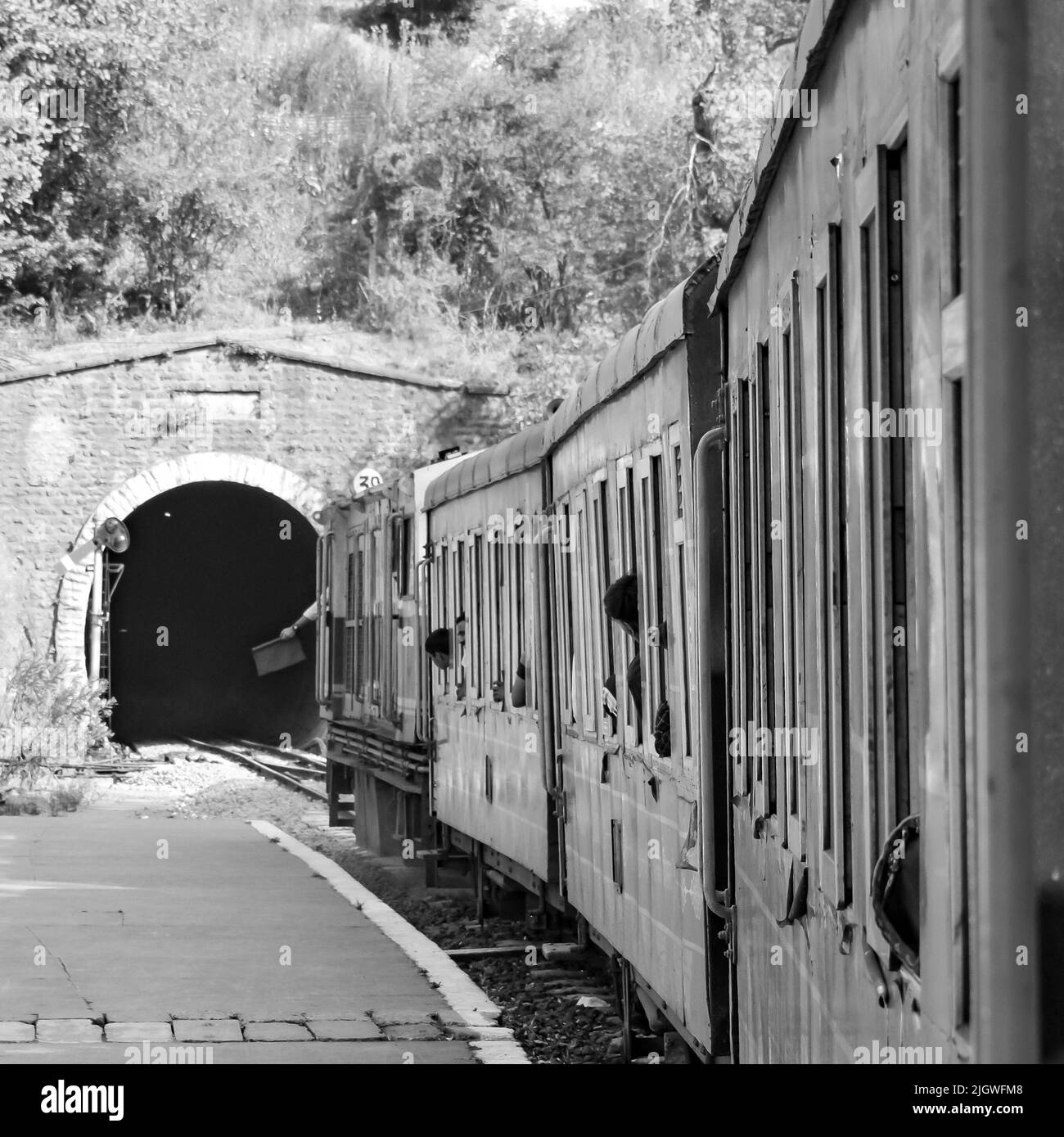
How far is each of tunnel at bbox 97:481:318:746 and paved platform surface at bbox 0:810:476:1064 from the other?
772 inches

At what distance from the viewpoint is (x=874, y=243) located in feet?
9.55

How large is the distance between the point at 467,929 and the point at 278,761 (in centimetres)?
1704

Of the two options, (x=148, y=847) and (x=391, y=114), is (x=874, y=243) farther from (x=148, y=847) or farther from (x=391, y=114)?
(x=391, y=114)

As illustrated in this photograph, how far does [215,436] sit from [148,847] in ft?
49.2

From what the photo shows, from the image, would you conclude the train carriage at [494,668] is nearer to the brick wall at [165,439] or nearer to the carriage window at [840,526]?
the carriage window at [840,526]

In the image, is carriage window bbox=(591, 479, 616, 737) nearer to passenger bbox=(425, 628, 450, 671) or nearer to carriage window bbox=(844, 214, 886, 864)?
carriage window bbox=(844, 214, 886, 864)

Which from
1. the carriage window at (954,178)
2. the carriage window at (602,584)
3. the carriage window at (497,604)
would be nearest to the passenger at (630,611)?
the carriage window at (602,584)

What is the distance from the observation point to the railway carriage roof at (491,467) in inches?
413

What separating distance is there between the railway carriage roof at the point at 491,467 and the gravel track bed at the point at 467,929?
294 cm

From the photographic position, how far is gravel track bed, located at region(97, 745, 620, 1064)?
865 centimetres

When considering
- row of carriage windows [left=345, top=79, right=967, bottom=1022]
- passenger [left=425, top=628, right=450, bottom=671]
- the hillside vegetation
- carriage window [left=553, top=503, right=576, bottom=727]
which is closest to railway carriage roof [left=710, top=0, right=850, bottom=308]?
row of carriage windows [left=345, top=79, right=967, bottom=1022]

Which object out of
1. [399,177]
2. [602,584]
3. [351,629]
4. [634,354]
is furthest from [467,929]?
[399,177]
